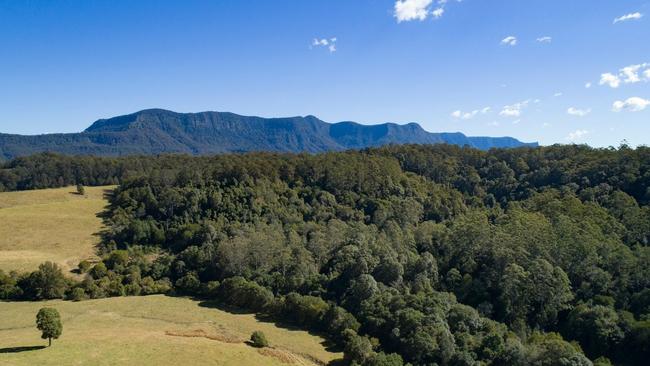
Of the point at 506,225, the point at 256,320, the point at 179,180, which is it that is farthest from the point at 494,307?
the point at 179,180

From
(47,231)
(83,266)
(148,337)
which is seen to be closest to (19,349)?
(148,337)

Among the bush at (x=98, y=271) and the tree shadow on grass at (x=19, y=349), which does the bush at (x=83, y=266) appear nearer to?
the bush at (x=98, y=271)

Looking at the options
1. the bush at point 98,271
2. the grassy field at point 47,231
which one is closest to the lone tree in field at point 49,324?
the bush at point 98,271

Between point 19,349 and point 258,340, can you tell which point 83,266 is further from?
point 258,340

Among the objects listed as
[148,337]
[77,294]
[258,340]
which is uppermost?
[148,337]

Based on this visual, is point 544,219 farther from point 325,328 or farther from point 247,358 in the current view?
point 247,358

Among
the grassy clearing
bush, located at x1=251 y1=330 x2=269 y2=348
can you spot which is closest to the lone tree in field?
the grassy clearing

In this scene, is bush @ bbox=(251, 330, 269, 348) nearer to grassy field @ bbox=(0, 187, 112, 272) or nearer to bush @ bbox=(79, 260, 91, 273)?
bush @ bbox=(79, 260, 91, 273)
